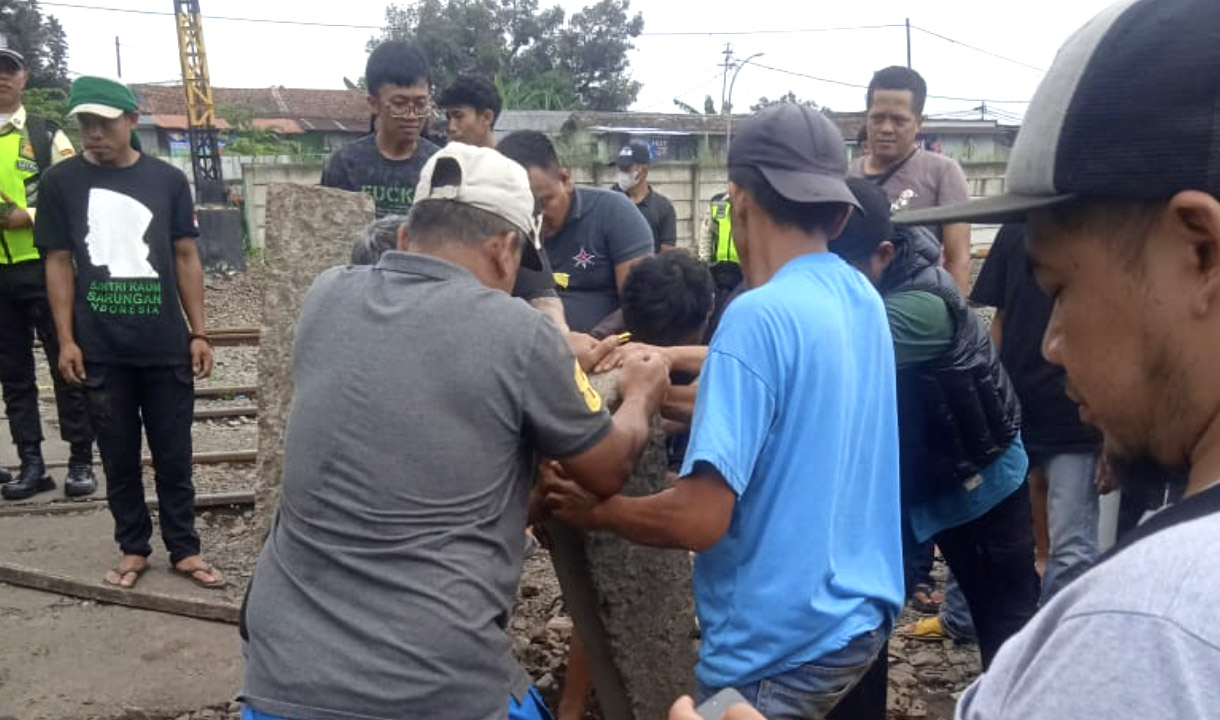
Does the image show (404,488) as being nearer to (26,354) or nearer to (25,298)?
(25,298)

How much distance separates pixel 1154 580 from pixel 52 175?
4.81m

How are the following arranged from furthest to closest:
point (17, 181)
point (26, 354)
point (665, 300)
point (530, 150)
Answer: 1. point (26, 354)
2. point (17, 181)
3. point (530, 150)
4. point (665, 300)

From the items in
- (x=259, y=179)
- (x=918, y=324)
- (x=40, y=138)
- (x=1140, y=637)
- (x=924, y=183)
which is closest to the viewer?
(x=1140, y=637)

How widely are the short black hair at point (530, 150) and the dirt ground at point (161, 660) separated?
1836 mm

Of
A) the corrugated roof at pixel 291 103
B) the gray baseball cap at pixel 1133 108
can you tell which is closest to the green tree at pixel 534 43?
the corrugated roof at pixel 291 103

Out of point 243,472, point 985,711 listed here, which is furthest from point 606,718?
point 243,472

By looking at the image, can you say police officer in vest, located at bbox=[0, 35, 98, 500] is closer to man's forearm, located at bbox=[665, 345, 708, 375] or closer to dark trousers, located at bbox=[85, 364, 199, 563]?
dark trousers, located at bbox=[85, 364, 199, 563]

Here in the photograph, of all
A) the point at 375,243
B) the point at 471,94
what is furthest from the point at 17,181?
the point at 375,243

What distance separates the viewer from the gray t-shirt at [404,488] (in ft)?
6.38

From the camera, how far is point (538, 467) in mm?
2297

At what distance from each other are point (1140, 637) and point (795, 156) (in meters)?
1.60

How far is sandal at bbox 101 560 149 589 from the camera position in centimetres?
456

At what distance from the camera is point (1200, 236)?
2.92 feet

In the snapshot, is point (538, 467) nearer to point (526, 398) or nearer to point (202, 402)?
point (526, 398)
